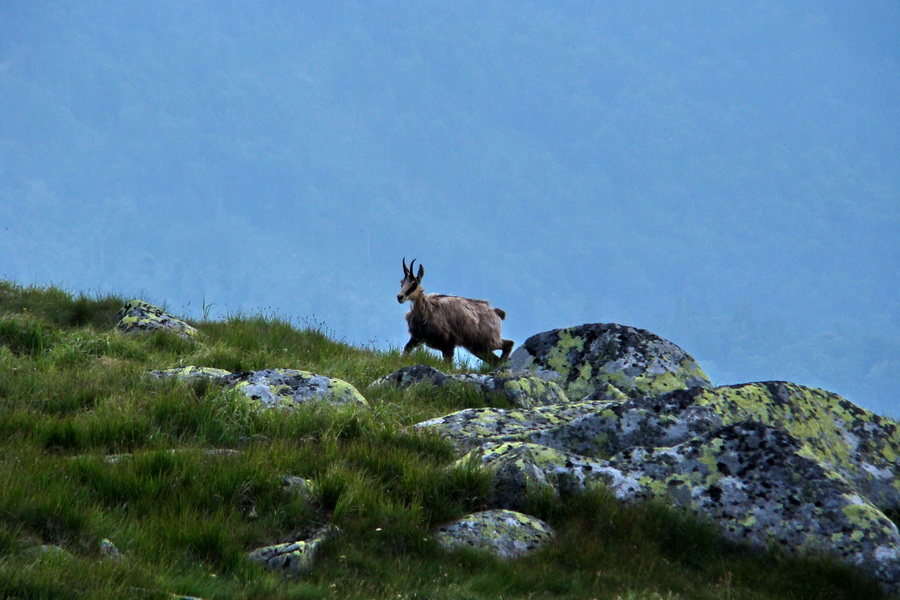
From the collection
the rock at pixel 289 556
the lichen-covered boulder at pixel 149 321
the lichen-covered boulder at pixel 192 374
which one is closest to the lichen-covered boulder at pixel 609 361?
the lichen-covered boulder at pixel 192 374

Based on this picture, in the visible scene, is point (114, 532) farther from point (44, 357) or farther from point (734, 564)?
point (44, 357)

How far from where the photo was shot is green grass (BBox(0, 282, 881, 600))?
4938mm

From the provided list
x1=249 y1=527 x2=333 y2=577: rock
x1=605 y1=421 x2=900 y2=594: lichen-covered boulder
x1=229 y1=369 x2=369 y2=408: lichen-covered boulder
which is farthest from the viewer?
x1=229 y1=369 x2=369 y2=408: lichen-covered boulder

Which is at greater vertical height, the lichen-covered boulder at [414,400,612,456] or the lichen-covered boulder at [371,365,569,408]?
the lichen-covered boulder at [371,365,569,408]

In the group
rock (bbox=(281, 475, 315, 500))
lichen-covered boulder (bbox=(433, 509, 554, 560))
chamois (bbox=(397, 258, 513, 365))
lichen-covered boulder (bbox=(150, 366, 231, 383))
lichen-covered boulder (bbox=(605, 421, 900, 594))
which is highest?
chamois (bbox=(397, 258, 513, 365))

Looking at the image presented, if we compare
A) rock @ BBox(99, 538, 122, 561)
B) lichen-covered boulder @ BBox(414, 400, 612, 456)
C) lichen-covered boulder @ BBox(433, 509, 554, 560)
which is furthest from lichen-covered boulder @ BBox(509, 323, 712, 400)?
rock @ BBox(99, 538, 122, 561)

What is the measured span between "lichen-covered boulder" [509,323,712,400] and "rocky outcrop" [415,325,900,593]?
94 centimetres

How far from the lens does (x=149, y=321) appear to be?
13.2 m

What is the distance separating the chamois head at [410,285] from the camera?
59.1ft

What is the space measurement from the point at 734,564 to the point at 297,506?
3.20m

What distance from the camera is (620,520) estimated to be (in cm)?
618

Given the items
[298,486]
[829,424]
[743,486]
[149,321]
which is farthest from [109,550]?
[149,321]

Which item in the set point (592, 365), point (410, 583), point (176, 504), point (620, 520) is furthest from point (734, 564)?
point (592, 365)

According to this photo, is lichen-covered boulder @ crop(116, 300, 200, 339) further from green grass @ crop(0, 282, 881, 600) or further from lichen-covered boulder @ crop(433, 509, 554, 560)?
lichen-covered boulder @ crop(433, 509, 554, 560)
